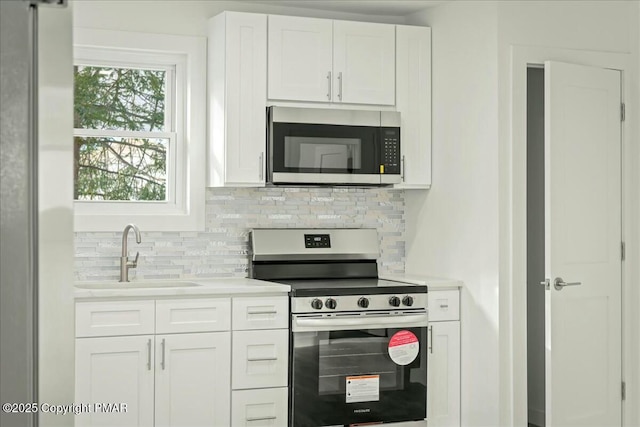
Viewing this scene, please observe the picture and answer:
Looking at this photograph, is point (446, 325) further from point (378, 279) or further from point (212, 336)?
point (212, 336)

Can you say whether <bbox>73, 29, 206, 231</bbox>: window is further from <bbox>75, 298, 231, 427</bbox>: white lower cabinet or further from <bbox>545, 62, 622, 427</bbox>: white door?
<bbox>545, 62, 622, 427</bbox>: white door

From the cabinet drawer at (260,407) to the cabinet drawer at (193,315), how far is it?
1.16 ft

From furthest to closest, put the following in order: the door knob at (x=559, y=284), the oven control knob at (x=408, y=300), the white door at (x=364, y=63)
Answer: the white door at (x=364, y=63), the oven control knob at (x=408, y=300), the door knob at (x=559, y=284)

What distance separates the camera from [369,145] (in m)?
4.29

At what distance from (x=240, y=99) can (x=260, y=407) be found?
1.57 metres

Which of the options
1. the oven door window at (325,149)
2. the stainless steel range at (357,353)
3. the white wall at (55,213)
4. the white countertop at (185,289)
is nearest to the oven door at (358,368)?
the stainless steel range at (357,353)

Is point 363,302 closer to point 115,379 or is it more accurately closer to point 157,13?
point 115,379

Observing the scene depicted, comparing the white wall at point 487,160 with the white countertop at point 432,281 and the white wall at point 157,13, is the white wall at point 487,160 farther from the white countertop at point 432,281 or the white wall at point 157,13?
the white wall at point 157,13

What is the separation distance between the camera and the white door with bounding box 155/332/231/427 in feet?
12.1

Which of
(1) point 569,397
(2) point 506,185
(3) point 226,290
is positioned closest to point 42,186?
(3) point 226,290

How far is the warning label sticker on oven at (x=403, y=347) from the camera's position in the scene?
13.1 ft

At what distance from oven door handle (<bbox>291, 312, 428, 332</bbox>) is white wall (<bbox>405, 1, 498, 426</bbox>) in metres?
0.33

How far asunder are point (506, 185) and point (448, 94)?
Result: 675 mm

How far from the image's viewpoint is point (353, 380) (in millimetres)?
3906
